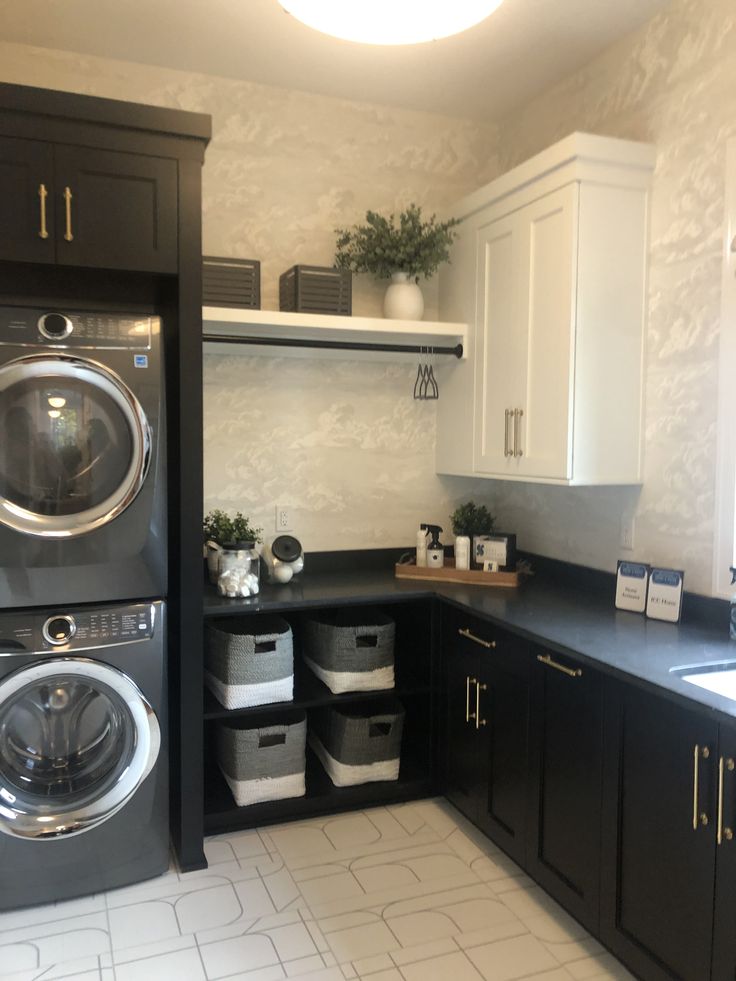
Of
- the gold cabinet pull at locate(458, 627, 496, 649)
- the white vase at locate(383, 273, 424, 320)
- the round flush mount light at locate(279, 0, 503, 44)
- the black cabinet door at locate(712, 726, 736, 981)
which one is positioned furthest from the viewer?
the white vase at locate(383, 273, 424, 320)

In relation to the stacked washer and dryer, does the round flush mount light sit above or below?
above

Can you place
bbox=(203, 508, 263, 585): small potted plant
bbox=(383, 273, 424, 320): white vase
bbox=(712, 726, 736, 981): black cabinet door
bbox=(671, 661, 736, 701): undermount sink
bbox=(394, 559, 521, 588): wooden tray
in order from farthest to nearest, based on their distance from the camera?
bbox=(383, 273, 424, 320): white vase → bbox=(394, 559, 521, 588): wooden tray → bbox=(203, 508, 263, 585): small potted plant → bbox=(671, 661, 736, 701): undermount sink → bbox=(712, 726, 736, 981): black cabinet door

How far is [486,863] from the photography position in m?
2.55

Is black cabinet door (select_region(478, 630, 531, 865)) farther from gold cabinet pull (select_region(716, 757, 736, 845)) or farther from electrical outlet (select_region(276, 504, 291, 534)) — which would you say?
electrical outlet (select_region(276, 504, 291, 534))

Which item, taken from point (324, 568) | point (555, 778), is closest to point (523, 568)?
point (324, 568)

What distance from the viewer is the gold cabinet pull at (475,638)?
2562 millimetres

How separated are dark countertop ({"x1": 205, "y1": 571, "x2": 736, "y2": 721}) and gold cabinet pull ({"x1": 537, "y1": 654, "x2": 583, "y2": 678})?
40 millimetres

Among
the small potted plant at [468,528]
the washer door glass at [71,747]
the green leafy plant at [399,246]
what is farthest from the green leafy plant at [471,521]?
the washer door glass at [71,747]

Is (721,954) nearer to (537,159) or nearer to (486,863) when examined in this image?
(486,863)

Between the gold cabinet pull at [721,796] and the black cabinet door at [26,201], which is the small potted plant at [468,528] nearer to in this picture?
the gold cabinet pull at [721,796]

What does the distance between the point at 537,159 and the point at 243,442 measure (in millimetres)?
1508

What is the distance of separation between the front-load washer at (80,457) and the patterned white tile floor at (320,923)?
2.98 ft

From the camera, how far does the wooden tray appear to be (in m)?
3.07

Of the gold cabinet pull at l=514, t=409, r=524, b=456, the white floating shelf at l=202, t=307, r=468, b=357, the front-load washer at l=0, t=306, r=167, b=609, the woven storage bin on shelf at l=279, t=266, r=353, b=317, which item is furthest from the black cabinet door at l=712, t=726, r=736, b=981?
the woven storage bin on shelf at l=279, t=266, r=353, b=317
